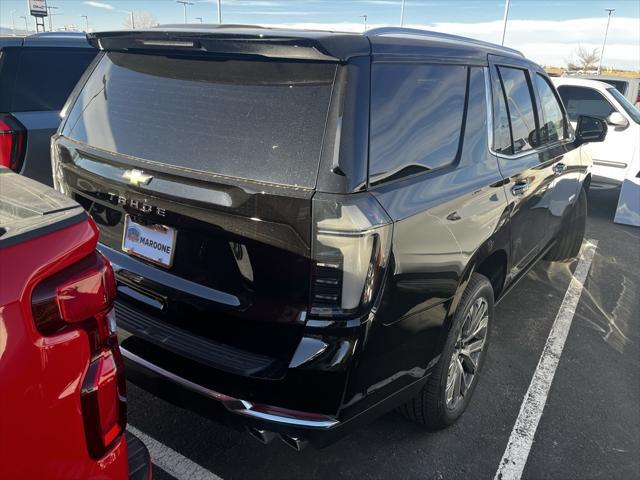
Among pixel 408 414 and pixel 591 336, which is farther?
pixel 591 336

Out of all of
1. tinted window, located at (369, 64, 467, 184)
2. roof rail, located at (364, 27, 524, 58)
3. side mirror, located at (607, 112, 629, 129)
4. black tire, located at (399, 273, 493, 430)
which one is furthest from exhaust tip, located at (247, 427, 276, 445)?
side mirror, located at (607, 112, 629, 129)

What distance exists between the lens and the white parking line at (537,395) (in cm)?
267

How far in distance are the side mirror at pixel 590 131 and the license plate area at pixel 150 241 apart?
3.63 m

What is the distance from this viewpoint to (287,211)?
1872 mm

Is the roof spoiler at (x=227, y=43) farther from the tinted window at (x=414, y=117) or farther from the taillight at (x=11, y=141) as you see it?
the taillight at (x=11, y=141)

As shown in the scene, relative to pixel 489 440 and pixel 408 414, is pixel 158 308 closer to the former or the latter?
pixel 408 414

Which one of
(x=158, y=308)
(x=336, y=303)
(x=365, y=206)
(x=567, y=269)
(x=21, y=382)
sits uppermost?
(x=365, y=206)

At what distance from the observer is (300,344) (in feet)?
6.32

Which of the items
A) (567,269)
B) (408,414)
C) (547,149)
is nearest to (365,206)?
(408,414)

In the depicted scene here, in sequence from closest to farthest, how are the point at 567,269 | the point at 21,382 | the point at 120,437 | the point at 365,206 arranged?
the point at 21,382 → the point at 120,437 → the point at 365,206 → the point at 567,269

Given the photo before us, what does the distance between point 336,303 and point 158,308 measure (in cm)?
83

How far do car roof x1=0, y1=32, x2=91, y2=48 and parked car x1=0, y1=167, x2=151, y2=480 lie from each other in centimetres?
413

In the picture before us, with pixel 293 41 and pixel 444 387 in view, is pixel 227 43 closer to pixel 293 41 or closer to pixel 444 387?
pixel 293 41

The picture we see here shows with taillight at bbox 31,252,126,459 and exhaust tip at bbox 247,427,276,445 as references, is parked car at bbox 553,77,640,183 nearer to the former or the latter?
exhaust tip at bbox 247,427,276,445
